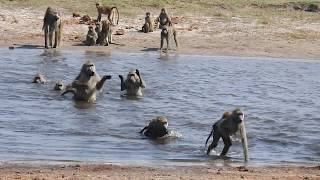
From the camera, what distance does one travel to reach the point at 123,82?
766 inches

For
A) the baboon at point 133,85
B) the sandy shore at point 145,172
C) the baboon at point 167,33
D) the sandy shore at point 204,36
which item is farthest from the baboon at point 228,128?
the sandy shore at point 204,36

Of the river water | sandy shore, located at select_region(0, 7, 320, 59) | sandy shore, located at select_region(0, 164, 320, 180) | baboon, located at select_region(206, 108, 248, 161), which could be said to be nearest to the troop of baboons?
baboon, located at select_region(206, 108, 248, 161)

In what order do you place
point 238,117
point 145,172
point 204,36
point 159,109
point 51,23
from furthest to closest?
point 204,36 → point 51,23 → point 159,109 → point 238,117 → point 145,172

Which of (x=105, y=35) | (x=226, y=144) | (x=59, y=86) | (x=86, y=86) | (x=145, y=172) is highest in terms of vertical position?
(x=145, y=172)

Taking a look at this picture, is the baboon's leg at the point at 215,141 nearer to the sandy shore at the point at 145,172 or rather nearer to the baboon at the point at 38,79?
the sandy shore at the point at 145,172

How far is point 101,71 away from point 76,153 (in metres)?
11.1

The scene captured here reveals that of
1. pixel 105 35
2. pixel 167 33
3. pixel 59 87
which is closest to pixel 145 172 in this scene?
pixel 59 87

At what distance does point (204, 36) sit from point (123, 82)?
12.2m

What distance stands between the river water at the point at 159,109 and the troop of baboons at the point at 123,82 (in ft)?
0.81

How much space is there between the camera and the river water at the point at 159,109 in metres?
13.4

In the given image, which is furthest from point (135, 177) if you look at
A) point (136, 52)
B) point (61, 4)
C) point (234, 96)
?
point (61, 4)

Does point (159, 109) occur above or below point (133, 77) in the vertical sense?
below

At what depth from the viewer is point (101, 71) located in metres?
23.8

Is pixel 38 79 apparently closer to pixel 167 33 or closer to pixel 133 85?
pixel 133 85
